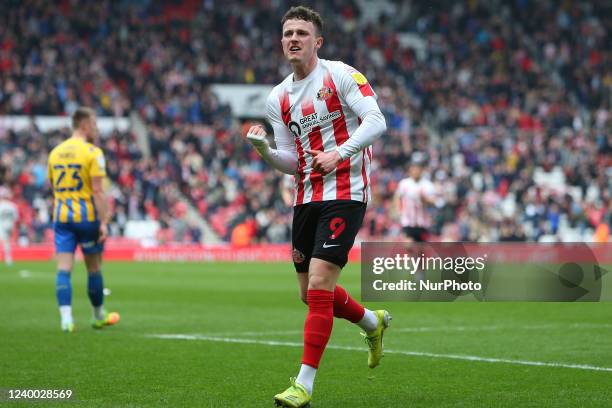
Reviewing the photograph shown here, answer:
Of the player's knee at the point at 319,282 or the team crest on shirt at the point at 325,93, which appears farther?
the team crest on shirt at the point at 325,93

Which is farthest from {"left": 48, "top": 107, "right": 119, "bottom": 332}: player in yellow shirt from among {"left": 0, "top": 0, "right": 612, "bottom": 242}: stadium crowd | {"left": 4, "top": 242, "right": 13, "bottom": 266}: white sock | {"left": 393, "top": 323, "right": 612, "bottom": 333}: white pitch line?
{"left": 0, "top": 0, "right": 612, "bottom": 242}: stadium crowd

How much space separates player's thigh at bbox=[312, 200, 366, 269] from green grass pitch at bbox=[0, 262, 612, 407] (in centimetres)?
92

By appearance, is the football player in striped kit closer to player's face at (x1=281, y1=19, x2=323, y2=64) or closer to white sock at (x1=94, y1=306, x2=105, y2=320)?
player's face at (x1=281, y1=19, x2=323, y2=64)

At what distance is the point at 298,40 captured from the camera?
22.4ft

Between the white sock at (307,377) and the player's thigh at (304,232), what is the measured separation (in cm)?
84

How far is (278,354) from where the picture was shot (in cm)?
923

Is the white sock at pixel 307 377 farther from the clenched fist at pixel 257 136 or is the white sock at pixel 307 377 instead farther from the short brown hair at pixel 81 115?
the short brown hair at pixel 81 115

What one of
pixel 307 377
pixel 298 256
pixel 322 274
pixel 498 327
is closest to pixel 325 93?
pixel 298 256

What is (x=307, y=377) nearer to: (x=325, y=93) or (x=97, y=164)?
(x=325, y=93)

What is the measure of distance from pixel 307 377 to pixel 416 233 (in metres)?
12.1

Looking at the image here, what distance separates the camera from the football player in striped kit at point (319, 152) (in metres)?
6.59

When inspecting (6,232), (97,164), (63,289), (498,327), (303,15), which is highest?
(303,15)

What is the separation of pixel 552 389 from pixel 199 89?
101 feet

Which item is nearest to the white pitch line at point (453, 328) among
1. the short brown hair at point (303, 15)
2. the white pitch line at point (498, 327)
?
the white pitch line at point (498, 327)
